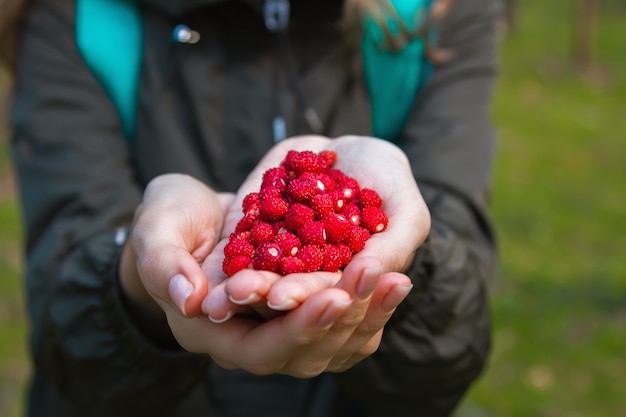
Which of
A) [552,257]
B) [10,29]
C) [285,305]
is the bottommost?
[552,257]

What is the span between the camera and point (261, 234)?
152 centimetres

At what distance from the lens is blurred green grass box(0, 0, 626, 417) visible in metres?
3.72

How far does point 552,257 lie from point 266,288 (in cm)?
401

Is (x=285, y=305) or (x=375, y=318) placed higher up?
(x=285, y=305)

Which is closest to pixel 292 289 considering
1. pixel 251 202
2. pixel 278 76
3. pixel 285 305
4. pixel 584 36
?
pixel 285 305

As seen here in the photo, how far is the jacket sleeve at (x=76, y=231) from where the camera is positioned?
180 cm

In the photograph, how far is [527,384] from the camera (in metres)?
3.73

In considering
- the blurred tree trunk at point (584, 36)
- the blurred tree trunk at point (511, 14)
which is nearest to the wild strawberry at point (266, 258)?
the blurred tree trunk at point (584, 36)

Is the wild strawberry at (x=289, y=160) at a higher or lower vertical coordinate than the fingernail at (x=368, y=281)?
lower

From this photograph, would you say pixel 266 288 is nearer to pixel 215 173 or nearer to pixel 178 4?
pixel 215 173

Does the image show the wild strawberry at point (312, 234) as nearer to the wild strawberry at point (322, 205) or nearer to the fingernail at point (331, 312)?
the wild strawberry at point (322, 205)

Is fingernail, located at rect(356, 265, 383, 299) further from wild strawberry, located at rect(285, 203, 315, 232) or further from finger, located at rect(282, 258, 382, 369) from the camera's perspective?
→ wild strawberry, located at rect(285, 203, 315, 232)

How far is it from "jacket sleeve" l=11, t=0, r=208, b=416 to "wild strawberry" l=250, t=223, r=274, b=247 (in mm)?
420

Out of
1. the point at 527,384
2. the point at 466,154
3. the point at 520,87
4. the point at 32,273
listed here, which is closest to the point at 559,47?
the point at 520,87
